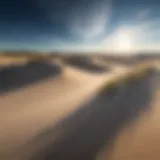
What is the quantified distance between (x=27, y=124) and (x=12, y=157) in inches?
5.5

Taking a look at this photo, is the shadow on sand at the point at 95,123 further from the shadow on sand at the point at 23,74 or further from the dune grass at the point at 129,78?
the shadow on sand at the point at 23,74

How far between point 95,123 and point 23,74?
0.36 metres

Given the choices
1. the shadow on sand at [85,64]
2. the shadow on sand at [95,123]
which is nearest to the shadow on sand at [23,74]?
the shadow on sand at [85,64]

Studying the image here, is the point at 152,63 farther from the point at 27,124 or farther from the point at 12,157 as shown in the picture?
the point at 12,157

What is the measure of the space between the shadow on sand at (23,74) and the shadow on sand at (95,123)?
0.21m

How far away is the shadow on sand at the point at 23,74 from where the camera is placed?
110cm

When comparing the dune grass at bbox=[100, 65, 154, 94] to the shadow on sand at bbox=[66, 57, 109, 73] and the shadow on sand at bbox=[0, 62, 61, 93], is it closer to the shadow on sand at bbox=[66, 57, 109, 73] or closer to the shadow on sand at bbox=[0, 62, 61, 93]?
the shadow on sand at bbox=[66, 57, 109, 73]

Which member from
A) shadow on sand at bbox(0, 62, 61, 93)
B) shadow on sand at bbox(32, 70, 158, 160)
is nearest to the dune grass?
shadow on sand at bbox(32, 70, 158, 160)

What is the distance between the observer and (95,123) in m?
1.10

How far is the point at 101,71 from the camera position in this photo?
1119 mm

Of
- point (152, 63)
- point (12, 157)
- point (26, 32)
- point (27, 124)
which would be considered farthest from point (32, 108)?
point (152, 63)

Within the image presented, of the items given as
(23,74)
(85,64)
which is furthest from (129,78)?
(23,74)

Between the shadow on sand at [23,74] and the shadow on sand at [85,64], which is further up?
the shadow on sand at [23,74]

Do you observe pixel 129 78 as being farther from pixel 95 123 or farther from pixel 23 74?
pixel 23 74
